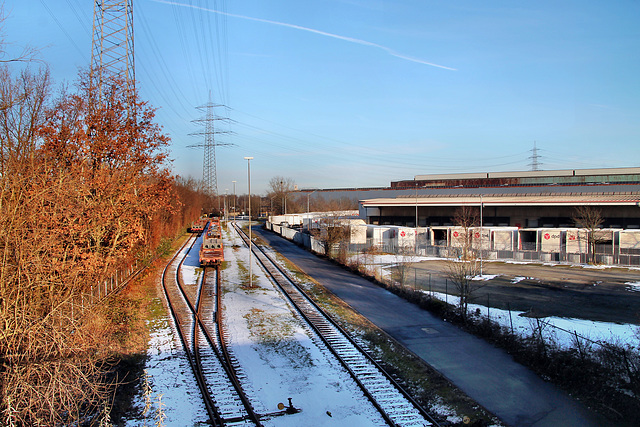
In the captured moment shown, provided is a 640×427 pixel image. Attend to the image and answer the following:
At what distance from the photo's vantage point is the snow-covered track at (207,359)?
982 centimetres

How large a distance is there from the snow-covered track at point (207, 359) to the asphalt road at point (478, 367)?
602 centimetres

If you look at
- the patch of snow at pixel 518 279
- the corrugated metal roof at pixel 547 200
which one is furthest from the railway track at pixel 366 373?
→ the corrugated metal roof at pixel 547 200

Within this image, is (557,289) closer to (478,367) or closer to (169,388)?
(478,367)

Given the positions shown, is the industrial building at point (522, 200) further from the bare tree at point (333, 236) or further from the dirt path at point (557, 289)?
the bare tree at point (333, 236)

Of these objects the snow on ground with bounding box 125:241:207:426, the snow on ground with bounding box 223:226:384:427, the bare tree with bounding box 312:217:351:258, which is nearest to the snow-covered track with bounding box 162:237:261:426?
the snow on ground with bounding box 125:241:207:426

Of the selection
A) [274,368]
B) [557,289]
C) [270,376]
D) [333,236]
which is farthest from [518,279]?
[270,376]

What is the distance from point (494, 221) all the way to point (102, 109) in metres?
48.5

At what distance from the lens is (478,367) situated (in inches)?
495

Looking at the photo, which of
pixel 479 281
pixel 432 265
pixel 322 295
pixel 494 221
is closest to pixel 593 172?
pixel 494 221

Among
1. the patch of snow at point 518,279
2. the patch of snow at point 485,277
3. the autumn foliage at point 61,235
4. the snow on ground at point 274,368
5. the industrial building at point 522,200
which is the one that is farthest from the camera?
the industrial building at point 522,200

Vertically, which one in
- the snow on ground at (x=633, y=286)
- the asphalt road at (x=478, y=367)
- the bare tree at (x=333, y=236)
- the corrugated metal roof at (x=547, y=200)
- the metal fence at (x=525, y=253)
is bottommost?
the snow on ground at (x=633, y=286)

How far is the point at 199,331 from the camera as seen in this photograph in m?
16.0

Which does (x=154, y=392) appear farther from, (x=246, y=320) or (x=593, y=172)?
(x=593, y=172)

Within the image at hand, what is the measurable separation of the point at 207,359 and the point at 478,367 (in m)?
8.48
